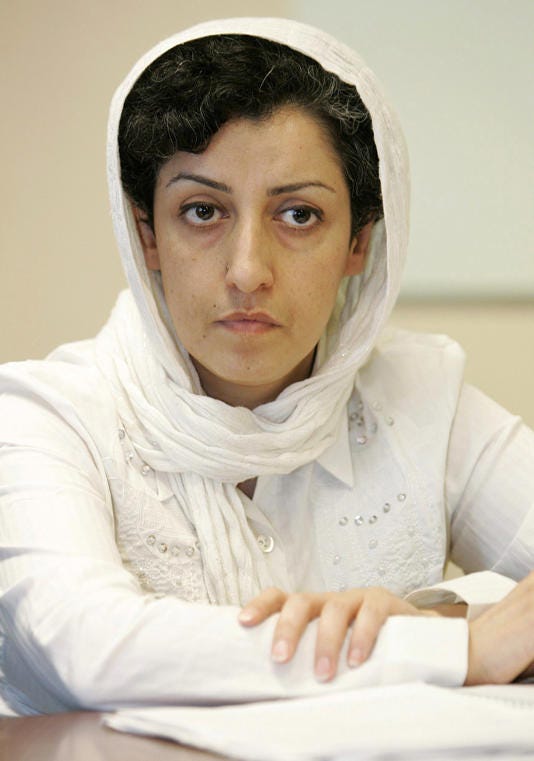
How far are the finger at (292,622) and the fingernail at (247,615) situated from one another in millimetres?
25

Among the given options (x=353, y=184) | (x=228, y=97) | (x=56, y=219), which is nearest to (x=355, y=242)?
(x=353, y=184)

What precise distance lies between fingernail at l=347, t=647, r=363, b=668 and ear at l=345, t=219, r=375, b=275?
2.26ft

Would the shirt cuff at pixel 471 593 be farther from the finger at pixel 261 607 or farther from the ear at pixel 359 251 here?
the ear at pixel 359 251

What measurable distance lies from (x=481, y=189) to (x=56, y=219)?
83 cm

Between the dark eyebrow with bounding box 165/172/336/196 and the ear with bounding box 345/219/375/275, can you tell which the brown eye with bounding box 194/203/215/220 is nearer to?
the dark eyebrow with bounding box 165/172/336/196

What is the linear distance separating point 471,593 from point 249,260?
46 centimetres

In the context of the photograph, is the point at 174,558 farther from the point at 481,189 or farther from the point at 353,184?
the point at 481,189

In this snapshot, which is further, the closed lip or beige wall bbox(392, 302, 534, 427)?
beige wall bbox(392, 302, 534, 427)

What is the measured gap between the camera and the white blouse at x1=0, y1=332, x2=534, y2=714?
1038mm

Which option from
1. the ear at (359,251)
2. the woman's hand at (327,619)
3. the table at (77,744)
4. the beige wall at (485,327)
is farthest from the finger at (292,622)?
the beige wall at (485,327)

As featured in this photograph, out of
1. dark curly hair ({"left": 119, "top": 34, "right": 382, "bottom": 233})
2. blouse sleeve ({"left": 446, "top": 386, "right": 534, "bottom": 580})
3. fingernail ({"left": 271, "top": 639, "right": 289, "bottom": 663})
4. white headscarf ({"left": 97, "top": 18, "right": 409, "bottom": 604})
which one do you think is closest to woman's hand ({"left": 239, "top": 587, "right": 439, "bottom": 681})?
fingernail ({"left": 271, "top": 639, "right": 289, "bottom": 663})

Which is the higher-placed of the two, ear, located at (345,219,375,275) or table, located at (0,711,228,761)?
ear, located at (345,219,375,275)

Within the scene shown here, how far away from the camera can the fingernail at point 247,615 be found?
3.42 ft

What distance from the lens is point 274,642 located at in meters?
1.04
